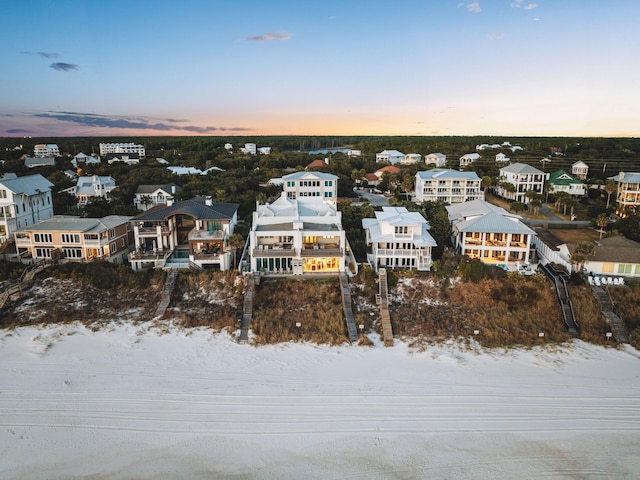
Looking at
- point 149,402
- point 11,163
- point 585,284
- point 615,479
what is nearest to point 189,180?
point 11,163

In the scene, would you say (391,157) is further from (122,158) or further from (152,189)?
(122,158)

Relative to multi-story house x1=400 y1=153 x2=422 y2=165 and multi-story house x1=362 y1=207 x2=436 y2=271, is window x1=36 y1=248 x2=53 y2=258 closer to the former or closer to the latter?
multi-story house x1=362 y1=207 x2=436 y2=271

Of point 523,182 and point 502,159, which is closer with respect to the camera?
point 523,182

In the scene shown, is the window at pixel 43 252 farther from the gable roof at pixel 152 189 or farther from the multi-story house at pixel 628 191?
the multi-story house at pixel 628 191

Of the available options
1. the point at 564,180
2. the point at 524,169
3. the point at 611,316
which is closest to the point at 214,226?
the point at 611,316

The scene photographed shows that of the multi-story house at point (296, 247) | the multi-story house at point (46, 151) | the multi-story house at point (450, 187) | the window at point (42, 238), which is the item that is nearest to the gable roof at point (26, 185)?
the window at point (42, 238)

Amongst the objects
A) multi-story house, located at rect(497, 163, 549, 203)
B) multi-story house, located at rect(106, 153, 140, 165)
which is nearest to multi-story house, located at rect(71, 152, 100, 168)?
multi-story house, located at rect(106, 153, 140, 165)

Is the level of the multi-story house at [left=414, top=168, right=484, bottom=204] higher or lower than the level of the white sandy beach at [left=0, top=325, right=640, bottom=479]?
higher
